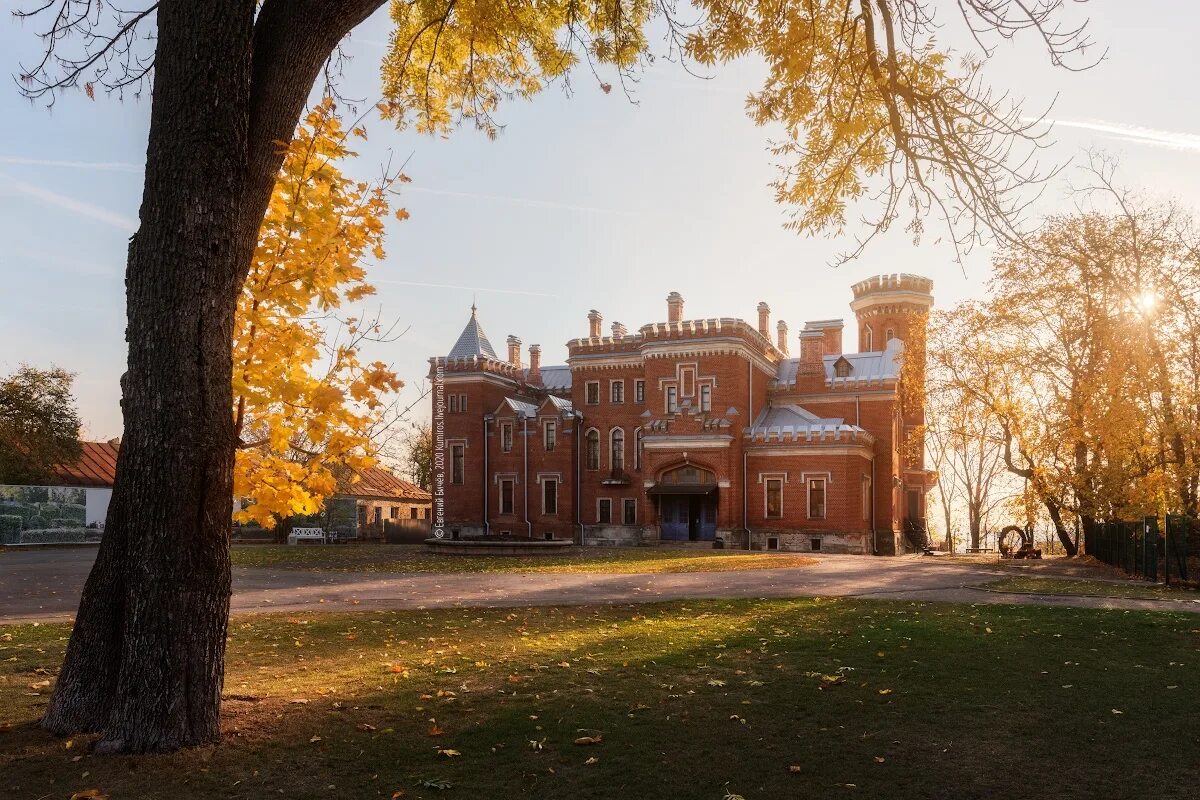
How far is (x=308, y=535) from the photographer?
45156 mm

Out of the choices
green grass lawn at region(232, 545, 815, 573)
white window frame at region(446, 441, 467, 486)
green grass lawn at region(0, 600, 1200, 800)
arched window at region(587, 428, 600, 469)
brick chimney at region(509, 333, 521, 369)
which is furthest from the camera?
brick chimney at region(509, 333, 521, 369)

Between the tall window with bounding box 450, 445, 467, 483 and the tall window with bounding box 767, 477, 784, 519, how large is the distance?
18149 mm

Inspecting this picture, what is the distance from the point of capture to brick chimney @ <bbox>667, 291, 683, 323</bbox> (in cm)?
4697

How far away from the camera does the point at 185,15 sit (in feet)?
19.3

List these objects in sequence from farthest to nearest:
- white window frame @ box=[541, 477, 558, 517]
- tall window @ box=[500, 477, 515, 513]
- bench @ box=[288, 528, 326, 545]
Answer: tall window @ box=[500, 477, 515, 513], white window frame @ box=[541, 477, 558, 517], bench @ box=[288, 528, 326, 545]

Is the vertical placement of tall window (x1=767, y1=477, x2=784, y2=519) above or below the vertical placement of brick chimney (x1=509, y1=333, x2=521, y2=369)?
below

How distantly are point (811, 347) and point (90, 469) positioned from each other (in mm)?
39601

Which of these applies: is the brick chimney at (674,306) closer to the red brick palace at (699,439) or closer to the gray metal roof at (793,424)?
the red brick palace at (699,439)

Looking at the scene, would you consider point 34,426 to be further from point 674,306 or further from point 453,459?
point 674,306

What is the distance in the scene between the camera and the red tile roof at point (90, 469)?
147 feet

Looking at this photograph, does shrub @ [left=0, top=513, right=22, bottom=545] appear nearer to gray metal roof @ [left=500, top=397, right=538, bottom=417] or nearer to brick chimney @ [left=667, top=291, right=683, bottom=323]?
gray metal roof @ [left=500, top=397, right=538, bottom=417]

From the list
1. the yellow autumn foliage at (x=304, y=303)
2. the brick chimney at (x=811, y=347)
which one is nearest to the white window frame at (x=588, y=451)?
the brick chimney at (x=811, y=347)

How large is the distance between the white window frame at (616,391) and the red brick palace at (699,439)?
0.06m

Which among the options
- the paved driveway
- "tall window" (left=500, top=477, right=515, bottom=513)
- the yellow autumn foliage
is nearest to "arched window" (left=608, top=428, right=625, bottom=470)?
"tall window" (left=500, top=477, right=515, bottom=513)
